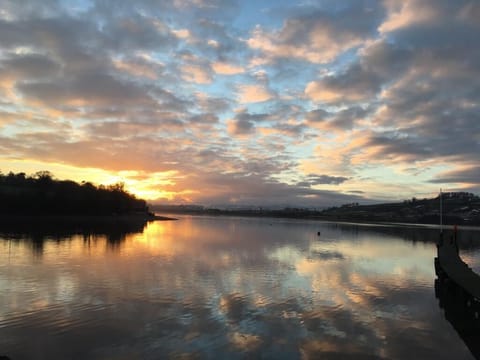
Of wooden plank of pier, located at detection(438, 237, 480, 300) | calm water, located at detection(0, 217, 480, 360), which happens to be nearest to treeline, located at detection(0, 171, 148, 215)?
calm water, located at detection(0, 217, 480, 360)

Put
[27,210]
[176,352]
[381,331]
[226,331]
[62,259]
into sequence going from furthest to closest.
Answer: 1. [27,210]
2. [62,259]
3. [381,331]
4. [226,331]
5. [176,352]

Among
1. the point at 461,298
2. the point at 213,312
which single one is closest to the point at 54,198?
the point at 213,312

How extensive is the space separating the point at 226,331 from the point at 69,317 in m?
6.67

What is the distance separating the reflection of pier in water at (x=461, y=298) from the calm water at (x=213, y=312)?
0.57m

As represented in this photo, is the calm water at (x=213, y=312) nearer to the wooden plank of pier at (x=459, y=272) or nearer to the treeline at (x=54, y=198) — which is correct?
the wooden plank of pier at (x=459, y=272)

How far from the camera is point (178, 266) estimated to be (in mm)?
29484

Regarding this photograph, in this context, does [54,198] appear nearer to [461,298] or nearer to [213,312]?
A: [213,312]

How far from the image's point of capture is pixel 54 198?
113 meters

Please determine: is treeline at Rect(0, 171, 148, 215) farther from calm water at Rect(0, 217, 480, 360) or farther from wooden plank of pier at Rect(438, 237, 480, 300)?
wooden plank of pier at Rect(438, 237, 480, 300)

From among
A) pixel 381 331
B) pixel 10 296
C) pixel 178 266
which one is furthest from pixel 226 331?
pixel 178 266

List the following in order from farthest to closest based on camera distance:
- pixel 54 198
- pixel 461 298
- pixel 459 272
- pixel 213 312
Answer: pixel 54 198 → pixel 459 272 → pixel 461 298 → pixel 213 312

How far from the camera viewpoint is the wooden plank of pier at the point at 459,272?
20484 millimetres

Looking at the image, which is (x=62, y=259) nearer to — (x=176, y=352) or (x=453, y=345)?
(x=176, y=352)

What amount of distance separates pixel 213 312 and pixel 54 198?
364 feet
